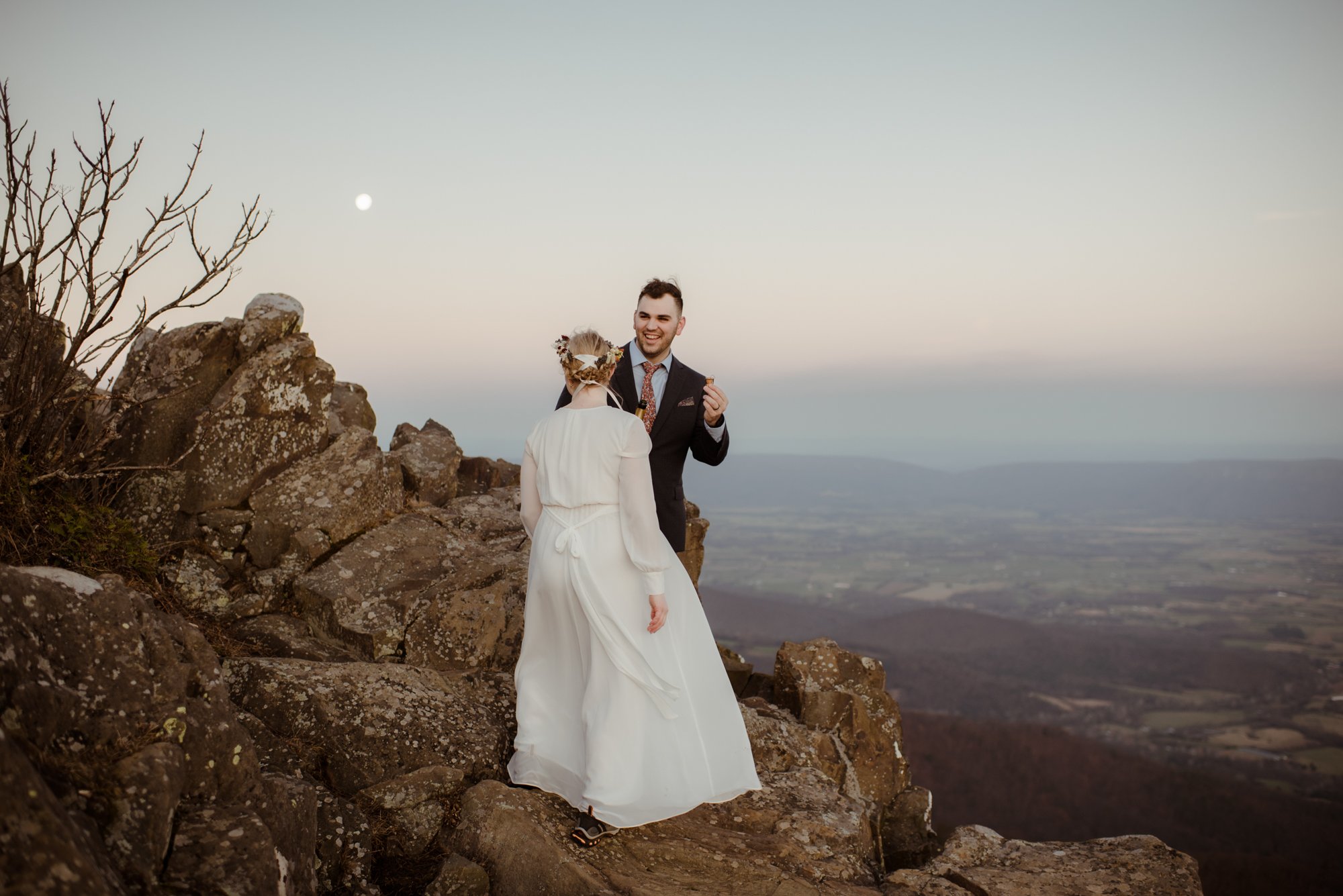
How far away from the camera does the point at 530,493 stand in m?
6.26

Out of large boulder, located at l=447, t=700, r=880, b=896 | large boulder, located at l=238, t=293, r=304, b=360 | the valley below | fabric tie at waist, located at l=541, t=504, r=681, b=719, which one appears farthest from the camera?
the valley below

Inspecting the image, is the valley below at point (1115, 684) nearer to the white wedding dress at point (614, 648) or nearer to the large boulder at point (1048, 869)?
the large boulder at point (1048, 869)

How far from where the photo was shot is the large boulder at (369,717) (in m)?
6.12

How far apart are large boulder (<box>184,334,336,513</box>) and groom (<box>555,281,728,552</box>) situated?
3628 mm

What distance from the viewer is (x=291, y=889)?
4422mm

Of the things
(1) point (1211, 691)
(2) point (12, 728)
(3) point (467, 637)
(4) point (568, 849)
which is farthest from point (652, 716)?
(1) point (1211, 691)

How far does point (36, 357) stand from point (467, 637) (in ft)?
15.4

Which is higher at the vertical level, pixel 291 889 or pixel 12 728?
pixel 12 728

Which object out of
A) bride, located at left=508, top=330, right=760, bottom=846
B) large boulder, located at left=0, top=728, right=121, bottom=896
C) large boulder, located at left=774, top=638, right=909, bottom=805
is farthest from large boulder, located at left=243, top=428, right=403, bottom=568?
large boulder, located at left=0, top=728, right=121, bottom=896

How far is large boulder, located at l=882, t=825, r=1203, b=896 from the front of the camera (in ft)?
22.0

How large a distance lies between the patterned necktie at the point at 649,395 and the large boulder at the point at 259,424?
13.8ft

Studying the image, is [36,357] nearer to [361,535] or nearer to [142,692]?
[361,535]

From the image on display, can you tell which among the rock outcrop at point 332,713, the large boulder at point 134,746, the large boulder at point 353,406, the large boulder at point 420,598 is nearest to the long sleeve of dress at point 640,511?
the rock outcrop at point 332,713

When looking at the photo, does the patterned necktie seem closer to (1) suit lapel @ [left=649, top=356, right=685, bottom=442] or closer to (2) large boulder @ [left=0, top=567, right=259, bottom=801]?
(1) suit lapel @ [left=649, top=356, right=685, bottom=442]
